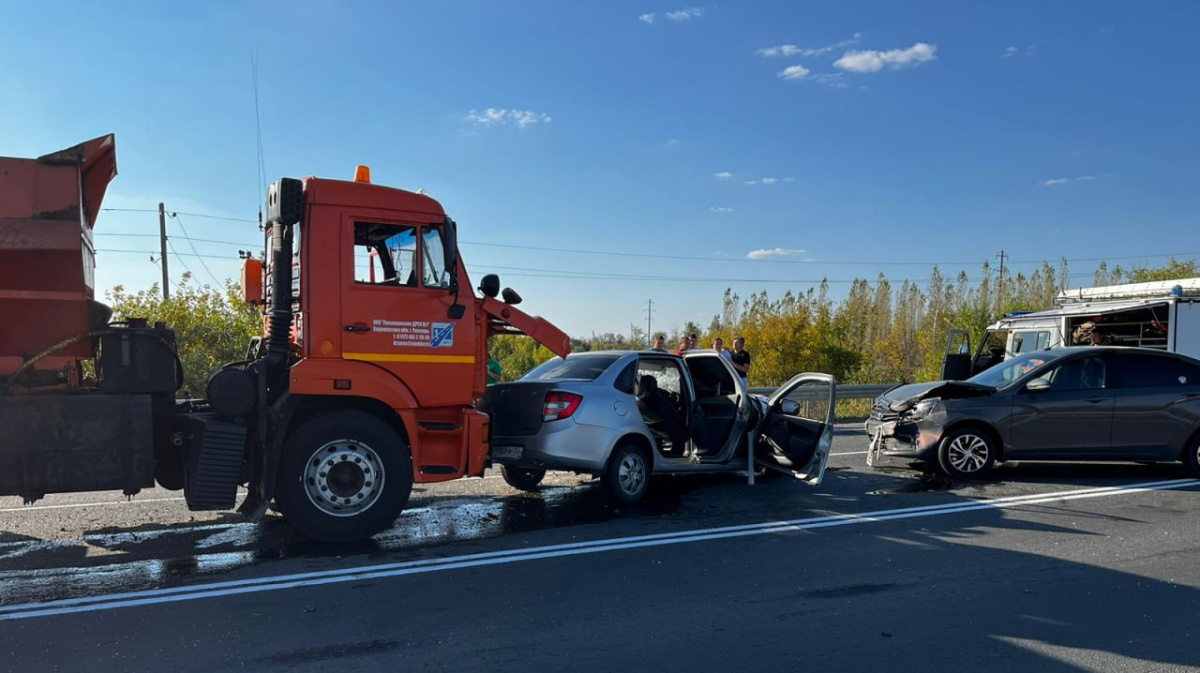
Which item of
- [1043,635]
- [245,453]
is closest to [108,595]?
[245,453]

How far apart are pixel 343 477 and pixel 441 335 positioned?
1414 millimetres

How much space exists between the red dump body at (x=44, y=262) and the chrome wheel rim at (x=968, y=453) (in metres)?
8.79

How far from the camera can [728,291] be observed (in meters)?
58.6

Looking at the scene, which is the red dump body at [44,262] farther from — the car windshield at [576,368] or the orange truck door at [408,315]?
the car windshield at [576,368]

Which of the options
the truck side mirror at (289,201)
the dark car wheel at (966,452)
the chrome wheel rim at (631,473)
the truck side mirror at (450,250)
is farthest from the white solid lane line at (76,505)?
the dark car wheel at (966,452)

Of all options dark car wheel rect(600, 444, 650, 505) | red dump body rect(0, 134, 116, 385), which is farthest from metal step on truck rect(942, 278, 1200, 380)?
red dump body rect(0, 134, 116, 385)

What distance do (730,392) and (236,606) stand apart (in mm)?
6016

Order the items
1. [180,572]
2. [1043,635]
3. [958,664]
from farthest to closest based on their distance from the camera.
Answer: [180,572] → [1043,635] → [958,664]

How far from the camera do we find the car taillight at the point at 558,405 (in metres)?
8.04

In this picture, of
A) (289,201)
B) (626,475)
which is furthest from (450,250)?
(626,475)

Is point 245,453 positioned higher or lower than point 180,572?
higher

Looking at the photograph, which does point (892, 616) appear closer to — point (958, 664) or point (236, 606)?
point (958, 664)

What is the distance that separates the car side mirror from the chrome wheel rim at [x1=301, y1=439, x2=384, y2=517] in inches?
298

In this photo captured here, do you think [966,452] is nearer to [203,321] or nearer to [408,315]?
[408,315]
